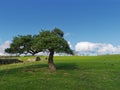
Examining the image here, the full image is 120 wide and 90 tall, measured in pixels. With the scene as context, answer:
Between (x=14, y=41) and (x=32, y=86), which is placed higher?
(x=14, y=41)

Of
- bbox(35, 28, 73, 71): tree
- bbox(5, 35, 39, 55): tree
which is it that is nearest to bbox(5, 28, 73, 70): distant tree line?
bbox(35, 28, 73, 71): tree

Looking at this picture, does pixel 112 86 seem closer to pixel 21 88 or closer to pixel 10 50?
pixel 21 88

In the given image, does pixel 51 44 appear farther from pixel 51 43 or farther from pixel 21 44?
pixel 21 44

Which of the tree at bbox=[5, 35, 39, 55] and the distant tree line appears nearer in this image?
the distant tree line

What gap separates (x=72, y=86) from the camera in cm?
2578

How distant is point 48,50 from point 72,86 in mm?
16473

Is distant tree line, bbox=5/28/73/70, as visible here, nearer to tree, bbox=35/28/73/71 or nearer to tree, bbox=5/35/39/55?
tree, bbox=35/28/73/71

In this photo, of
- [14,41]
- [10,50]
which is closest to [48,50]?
[14,41]

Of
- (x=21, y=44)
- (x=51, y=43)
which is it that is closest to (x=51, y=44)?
(x=51, y=43)

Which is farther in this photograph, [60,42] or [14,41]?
[14,41]

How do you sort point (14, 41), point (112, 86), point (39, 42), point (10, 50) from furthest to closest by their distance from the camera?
point (10, 50)
point (14, 41)
point (39, 42)
point (112, 86)

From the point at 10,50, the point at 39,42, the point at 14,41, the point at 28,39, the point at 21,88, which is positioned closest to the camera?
the point at 21,88

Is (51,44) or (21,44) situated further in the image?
(21,44)

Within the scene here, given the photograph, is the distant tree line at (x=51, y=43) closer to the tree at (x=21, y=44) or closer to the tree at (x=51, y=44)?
the tree at (x=51, y=44)
